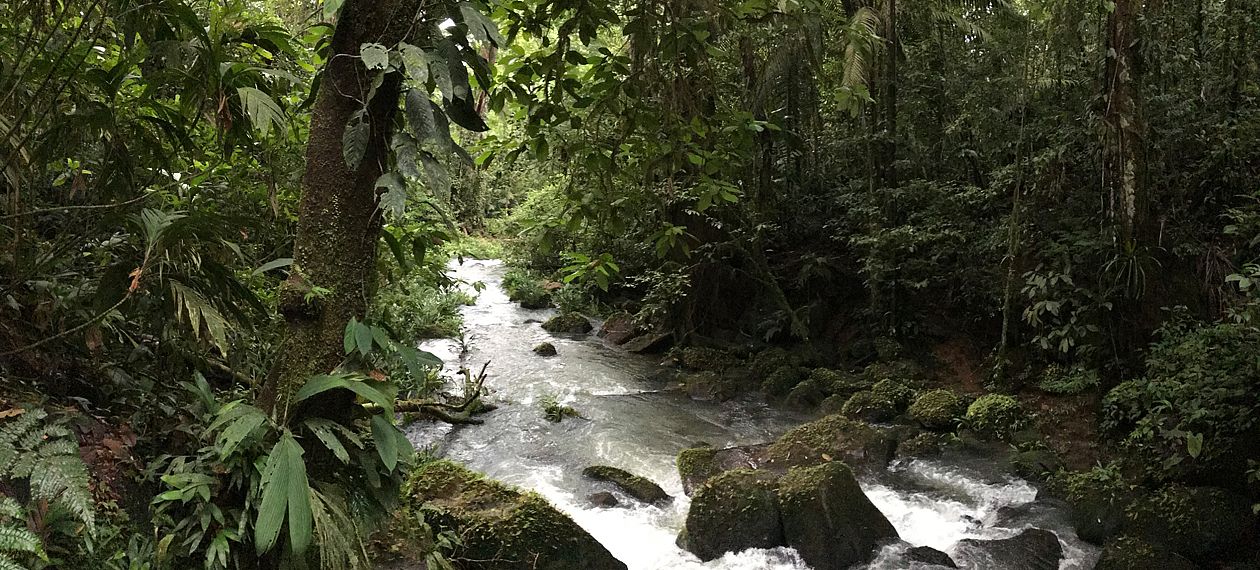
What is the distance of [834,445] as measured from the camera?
7.18m

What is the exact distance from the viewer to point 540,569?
4477 mm

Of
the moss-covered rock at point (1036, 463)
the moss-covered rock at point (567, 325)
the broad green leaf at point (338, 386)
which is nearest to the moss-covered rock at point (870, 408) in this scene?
the moss-covered rock at point (1036, 463)

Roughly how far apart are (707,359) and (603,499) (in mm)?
5427

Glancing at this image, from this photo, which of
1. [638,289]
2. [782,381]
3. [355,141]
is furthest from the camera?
[638,289]

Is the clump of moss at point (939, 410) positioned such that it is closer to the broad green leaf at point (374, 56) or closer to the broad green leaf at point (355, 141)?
the broad green leaf at point (355, 141)

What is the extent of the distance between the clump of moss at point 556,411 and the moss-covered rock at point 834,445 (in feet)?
8.68

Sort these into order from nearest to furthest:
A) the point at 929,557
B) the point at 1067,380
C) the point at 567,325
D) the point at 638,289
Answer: the point at 929,557 < the point at 1067,380 < the point at 567,325 < the point at 638,289

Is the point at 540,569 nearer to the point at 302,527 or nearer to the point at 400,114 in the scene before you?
the point at 302,527

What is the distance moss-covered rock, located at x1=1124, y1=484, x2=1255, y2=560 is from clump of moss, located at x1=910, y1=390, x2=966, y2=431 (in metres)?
2.46

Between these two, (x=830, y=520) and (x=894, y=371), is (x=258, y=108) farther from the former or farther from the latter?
(x=894, y=371)

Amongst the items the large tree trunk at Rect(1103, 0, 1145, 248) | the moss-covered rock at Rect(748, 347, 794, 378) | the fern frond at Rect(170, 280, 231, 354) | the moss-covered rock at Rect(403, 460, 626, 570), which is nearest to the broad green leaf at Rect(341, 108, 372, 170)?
the fern frond at Rect(170, 280, 231, 354)

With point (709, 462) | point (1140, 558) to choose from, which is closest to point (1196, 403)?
point (1140, 558)

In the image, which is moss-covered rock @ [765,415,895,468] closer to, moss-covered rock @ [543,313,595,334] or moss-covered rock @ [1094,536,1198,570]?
moss-covered rock @ [1094,536,1198,570]

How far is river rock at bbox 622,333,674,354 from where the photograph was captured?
12.4m
